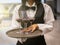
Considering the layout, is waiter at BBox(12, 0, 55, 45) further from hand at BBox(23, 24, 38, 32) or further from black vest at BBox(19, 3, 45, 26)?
hand at BBox(23, 24, 38, 32)

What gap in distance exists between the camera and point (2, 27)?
472 centimetres

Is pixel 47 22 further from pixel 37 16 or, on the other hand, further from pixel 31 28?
pixel 31 28

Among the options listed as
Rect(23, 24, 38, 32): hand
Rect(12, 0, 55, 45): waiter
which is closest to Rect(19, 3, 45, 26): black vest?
Rect(12, 0, 55, 45): waiter

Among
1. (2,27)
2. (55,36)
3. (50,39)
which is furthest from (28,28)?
(2,27)

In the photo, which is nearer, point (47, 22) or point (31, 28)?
point (31, 28)

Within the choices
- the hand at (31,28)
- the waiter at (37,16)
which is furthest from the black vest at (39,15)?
the hand at (31,28)

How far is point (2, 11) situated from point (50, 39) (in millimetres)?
1898

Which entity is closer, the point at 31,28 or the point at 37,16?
the point at 31,28

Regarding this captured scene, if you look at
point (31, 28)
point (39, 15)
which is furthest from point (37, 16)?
point (31, 28)

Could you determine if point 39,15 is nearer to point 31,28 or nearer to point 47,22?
point 47,22

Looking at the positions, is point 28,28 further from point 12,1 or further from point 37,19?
point 12,1

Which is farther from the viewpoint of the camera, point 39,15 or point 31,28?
point 39,15

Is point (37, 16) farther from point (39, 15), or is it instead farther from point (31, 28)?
point (31, 28)

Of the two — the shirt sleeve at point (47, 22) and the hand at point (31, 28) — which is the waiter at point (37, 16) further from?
the hand at point (31, 28)
